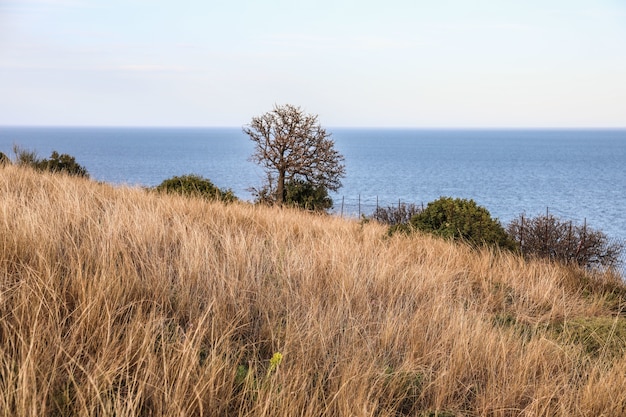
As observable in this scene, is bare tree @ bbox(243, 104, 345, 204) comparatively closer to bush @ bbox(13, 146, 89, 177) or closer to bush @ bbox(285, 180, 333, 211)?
bush @ bbox(285, 180, 333, 211)

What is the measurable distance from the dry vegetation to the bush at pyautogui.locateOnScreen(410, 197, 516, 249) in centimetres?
523

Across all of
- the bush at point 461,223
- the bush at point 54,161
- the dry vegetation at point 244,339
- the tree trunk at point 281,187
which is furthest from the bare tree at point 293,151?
the dry vegetation at point 244,339

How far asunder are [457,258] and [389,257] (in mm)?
1930

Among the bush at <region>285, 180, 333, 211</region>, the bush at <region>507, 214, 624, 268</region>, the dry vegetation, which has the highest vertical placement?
the dry vegetation

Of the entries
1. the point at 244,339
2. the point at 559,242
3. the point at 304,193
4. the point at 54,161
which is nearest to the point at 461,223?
the point at 244,339

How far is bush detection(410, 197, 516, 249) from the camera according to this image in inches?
466

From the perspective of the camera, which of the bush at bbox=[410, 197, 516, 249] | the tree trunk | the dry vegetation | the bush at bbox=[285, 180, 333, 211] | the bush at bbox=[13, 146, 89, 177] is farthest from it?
the tree trunk

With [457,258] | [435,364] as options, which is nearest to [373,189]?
[457,258]

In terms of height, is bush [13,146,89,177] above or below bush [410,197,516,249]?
above

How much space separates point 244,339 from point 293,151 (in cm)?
2334

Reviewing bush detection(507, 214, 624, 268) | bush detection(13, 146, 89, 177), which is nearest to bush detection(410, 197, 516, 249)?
bush detection(507, 214, 624, 268)

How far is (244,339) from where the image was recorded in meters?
3.93

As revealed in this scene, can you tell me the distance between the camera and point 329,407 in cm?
302

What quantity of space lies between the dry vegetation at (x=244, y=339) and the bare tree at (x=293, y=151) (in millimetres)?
20136
